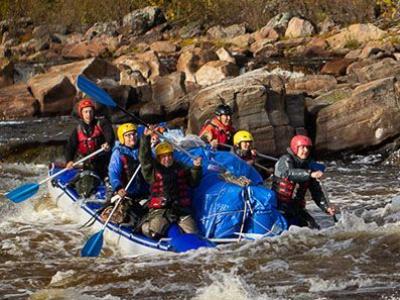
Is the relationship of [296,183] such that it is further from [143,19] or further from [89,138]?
[143,19]

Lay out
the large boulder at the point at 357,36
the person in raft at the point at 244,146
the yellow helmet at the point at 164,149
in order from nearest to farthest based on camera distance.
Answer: the yellow helmet at the point at 164,149 → the person in raft at the point at 244,146 → the large boulder at the point at 357,36

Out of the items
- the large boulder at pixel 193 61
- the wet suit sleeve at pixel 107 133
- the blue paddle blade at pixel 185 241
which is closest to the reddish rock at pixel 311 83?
the large boulder at pixel 193 61

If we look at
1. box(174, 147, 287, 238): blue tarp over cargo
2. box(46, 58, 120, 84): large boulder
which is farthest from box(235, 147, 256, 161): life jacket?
box(46, 58, 120, 84): large boulder

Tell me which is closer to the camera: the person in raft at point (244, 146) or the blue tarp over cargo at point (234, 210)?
the blue tarp over cargo at point (234, 210)

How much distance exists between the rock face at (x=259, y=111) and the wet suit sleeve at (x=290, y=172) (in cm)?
562

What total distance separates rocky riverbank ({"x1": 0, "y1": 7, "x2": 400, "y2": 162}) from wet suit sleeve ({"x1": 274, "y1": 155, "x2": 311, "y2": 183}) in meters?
5.65

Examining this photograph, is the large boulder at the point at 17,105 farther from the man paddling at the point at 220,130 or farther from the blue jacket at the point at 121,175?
the blue jacket at the point at 121,175

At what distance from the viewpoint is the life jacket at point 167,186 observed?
777cm

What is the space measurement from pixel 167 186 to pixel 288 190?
1352mm

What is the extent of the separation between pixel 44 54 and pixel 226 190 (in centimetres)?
2850

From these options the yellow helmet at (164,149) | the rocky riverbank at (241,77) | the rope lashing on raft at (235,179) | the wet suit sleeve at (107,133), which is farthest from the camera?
the rocky riverbank at (241,77)

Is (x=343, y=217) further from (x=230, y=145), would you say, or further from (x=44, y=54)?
(x=44, y=54)

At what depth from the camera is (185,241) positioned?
7539 millimetres

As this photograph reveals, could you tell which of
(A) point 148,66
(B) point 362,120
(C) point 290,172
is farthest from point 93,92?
(A) point 148,66
